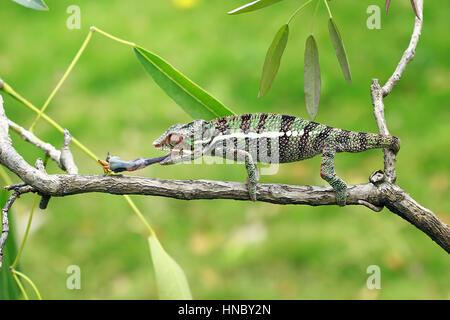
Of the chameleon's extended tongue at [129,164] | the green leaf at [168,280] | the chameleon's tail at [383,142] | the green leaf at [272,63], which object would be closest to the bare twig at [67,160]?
the chameleon's extended tongue at [129,164]

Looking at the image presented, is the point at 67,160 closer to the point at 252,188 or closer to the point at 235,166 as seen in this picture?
the point at 252,188

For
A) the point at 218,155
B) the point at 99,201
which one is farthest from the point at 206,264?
the point at 218,155

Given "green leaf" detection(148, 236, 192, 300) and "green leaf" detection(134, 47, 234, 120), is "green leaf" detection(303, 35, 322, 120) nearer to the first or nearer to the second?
"green leaf" detection(134, 47, 234, 120)

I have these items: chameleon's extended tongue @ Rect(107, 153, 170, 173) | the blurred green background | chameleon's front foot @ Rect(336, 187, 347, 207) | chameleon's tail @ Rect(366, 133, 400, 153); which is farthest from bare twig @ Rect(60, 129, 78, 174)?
the blurred green background

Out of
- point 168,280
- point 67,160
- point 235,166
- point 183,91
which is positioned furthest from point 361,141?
point 235,166

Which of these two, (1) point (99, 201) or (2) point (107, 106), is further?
(2) point (107, 106)

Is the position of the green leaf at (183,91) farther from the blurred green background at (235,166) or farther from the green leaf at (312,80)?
the blurred green background at (235,166)
